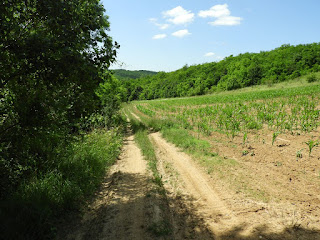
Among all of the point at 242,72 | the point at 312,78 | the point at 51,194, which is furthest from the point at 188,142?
the point at 242,72

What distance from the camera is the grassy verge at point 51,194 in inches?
149

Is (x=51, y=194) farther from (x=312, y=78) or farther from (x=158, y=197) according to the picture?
(x=312, y=78)

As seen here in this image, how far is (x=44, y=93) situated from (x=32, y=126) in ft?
2.30

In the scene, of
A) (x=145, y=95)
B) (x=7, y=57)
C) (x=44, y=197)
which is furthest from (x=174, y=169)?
(x=145, y=95)

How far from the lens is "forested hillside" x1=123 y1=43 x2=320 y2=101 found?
53.6 meters

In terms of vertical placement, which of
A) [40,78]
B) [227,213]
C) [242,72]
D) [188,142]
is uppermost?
[242,72]

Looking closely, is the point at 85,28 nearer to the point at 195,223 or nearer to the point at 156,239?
the point at 156,239

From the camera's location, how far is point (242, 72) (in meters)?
63.5

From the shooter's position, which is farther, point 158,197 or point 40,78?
point 158,197

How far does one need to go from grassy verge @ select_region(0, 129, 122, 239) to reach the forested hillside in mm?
49791

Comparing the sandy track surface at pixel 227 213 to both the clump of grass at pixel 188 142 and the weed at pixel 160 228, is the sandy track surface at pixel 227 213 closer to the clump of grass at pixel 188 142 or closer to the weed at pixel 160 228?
the weed at pixel 160 228

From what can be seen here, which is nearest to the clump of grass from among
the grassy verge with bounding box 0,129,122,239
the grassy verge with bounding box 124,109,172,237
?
the grassy verge with bounding box 124,109,172,237

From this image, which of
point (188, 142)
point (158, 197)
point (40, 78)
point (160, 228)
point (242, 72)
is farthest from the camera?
point (242, 72)

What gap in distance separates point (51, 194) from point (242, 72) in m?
66.9
